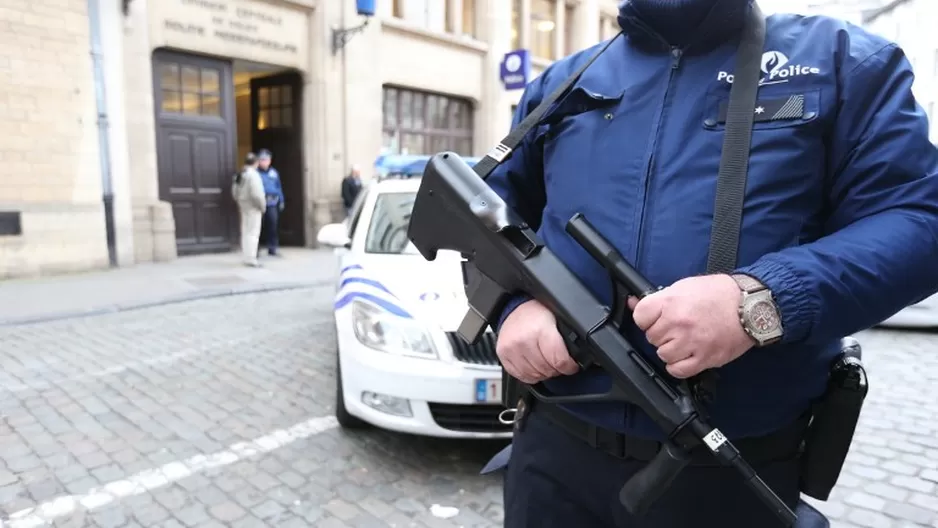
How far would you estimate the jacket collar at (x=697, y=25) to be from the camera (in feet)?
4.15

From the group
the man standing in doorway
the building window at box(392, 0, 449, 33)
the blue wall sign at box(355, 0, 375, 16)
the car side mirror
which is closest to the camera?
the car side mirror

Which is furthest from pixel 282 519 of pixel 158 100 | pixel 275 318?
pixel 158 100

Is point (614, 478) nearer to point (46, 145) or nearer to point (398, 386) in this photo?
point (398, 386)

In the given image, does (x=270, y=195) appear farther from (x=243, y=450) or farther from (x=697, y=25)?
(x=697, y=25)

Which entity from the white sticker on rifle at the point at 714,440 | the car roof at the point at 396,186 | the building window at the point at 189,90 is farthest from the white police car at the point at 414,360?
the building window at the point at 189,90

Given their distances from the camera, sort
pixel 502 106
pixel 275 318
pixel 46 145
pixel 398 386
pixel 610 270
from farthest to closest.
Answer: pixel 502 106, pixel 46 145, pixel 275 318, pixel 398 386, pixel 610 270

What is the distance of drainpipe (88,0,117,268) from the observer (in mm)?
10039

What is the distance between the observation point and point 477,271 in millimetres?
1517

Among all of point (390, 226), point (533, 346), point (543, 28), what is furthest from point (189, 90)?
point (533, 346)

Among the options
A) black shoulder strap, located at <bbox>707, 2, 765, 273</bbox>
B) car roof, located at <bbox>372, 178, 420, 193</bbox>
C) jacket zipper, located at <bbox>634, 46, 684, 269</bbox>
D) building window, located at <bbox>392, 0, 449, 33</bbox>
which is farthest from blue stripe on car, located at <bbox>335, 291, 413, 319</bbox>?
building window, located at <bbox>392, 0, 449, 33</bbox>

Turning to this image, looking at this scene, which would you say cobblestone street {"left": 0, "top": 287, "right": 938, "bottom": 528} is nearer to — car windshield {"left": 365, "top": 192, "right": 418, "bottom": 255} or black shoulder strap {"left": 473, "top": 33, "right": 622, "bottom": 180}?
car windshield {"left": 365, "top": 192, "right": 418, "bottom": 255}

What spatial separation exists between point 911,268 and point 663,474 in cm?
55

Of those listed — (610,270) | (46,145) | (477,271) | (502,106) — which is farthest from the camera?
(502,106)

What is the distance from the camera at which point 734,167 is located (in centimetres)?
119
